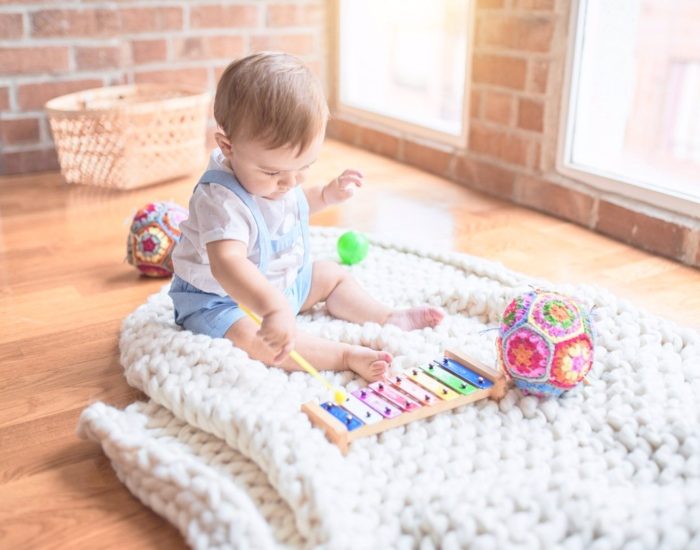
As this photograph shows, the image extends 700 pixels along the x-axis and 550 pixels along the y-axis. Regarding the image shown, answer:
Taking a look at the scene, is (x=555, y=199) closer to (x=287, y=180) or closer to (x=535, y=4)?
(x=535, y=4)

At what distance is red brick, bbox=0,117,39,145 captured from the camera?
7.17ft

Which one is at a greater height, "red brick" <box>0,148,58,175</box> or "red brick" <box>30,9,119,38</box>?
"red brick" <box>30,9,119,38</box>

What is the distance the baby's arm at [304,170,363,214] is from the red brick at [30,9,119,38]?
1.28 meters

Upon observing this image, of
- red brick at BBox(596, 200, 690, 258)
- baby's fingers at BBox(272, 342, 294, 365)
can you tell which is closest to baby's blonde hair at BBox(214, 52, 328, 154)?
baby's fingers at BBox(272, 342, 294, 365)

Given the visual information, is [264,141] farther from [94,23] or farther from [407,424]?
[94,23]

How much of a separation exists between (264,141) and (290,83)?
81mm

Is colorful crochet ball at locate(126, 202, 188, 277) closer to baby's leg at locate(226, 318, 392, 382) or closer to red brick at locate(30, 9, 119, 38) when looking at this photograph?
baby's leg at locate(226, 318, 392, 382)

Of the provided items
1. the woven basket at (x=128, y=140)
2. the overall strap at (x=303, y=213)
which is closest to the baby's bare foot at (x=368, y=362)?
the overall strap at (x=303, y=213)

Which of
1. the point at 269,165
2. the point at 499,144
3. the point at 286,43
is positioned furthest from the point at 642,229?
the point at 286,43

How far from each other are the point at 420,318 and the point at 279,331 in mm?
349

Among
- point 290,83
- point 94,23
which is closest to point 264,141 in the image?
point 290,83

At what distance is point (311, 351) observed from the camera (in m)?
1.09

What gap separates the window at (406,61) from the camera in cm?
251

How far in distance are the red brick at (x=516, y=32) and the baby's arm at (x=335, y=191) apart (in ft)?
2.60
